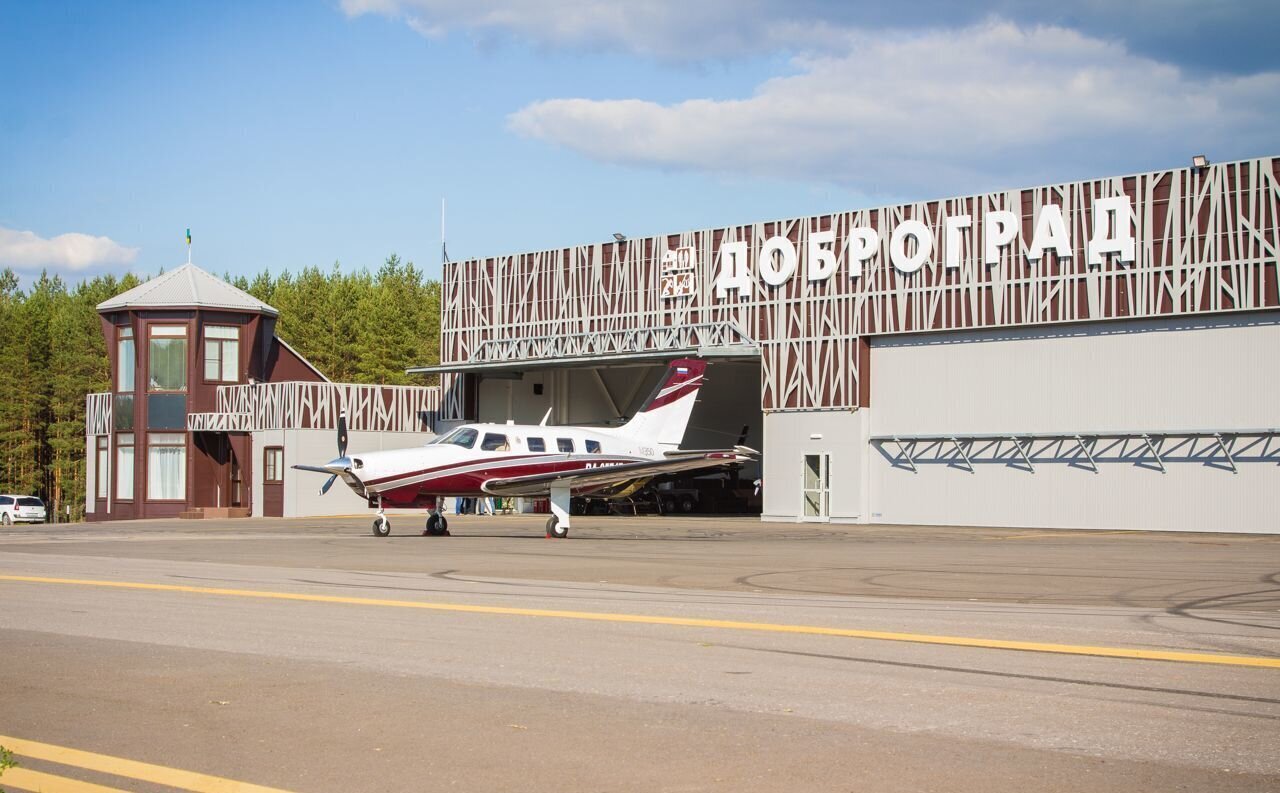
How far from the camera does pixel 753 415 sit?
57.4m

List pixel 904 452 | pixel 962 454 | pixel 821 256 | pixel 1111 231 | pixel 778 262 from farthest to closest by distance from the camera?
pixel 778 262
pixel 821 256
pixel 904 452
pixel 962 454
pixel 1111 231

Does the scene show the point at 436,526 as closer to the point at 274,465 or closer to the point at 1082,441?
the point at 1082,441

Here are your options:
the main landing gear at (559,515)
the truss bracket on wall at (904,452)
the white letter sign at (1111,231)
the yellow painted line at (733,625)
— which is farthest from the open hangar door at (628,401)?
the yellow painted line at (733,625)

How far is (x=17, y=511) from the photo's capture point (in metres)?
Result: 62.6

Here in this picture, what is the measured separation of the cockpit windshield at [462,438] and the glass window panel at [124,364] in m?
31.2

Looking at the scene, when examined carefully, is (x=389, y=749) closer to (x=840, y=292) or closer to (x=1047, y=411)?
(x=1047, y=411)

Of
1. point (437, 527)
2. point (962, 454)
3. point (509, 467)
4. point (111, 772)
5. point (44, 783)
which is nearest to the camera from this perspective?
point (44, 783)

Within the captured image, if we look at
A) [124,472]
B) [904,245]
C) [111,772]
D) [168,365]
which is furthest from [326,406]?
[111,772]

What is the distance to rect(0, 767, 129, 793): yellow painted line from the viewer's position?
6145 mm

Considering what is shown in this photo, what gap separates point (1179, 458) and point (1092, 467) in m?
2.48

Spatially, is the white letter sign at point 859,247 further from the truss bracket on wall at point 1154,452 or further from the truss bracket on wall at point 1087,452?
the truss bracket on wall at point 1154,452

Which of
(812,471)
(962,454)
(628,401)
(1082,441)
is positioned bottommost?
(812,471)

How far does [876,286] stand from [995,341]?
14.7ft

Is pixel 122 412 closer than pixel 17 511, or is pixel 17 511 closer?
pixel 122 412
